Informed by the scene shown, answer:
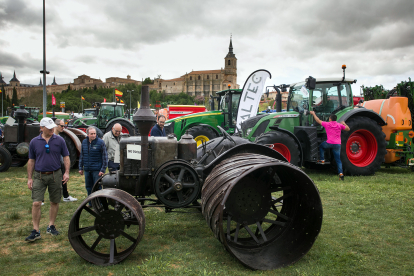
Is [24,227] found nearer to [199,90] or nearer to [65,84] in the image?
[199,90]

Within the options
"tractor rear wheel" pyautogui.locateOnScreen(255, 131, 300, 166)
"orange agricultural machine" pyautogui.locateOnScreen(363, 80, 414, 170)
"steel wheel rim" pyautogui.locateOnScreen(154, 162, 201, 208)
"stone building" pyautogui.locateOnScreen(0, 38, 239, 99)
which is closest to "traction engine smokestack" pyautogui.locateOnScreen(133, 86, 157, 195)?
"steel wheel rim" pyautogui.locateOnScreen(154, 162, 201, 208)

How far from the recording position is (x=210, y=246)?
140 inches

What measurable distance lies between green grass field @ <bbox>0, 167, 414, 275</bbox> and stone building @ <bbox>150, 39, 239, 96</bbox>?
105 metres

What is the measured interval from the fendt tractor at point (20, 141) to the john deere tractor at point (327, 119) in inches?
196

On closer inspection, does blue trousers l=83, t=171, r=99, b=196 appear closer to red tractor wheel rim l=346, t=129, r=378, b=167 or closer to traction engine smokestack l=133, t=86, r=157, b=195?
traction engine smokestack l=133, t=86, r=157, b=195

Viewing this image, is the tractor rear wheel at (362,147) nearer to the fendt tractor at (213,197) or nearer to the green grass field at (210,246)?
the green grass field at (210,246)

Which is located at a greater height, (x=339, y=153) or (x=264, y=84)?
(x=264, y=84)

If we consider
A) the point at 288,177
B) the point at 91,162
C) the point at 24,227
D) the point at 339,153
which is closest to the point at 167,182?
the point at 288,177

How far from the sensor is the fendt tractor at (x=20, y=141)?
332 inches

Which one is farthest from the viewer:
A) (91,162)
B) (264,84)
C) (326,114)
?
(264,84)

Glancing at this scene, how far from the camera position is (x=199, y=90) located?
111m

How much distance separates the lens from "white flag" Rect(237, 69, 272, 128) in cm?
959

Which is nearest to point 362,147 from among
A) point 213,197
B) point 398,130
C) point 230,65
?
point 398,130

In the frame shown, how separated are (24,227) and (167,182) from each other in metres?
2.39
